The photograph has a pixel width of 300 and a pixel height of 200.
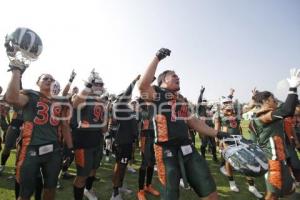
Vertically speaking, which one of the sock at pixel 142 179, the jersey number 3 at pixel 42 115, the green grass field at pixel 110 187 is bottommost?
the green grass field at pixel 110 187

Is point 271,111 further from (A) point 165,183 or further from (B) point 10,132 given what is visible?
(B) point 10,132

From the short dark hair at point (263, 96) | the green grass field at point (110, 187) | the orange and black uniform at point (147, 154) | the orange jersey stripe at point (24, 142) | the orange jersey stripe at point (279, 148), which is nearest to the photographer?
the orange jersey stripe at point (24, 142)

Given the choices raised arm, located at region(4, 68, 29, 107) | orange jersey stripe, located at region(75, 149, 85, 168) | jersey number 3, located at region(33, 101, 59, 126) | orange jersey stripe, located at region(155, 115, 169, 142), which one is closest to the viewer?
raised arm, located at region(4, 68, 29, 107)

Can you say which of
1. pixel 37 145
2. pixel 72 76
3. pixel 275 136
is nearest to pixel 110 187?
pixel 72 76

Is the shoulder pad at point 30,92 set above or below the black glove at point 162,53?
below

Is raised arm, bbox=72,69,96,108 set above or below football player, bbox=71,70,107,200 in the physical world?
above

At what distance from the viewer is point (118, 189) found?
7.52 m

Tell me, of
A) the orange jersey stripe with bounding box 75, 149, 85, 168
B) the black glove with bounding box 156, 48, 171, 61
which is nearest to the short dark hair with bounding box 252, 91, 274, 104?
the black glove with bounding box 156, 48, 171, 61

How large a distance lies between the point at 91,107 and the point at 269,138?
3.87 metres

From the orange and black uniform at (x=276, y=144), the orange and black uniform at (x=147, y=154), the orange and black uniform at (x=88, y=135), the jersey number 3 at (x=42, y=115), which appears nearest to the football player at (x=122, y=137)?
the orange and black uniform at (x=147, y=154)

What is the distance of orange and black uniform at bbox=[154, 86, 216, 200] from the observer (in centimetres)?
461

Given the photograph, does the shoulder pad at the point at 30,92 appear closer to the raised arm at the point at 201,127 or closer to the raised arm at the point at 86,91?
the raised arm at the point at 86,91

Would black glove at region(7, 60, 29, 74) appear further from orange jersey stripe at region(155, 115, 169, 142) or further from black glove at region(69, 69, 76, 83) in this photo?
black glove at region(69, 69, 76, 83)

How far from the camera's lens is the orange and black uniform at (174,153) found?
4.61 metres
